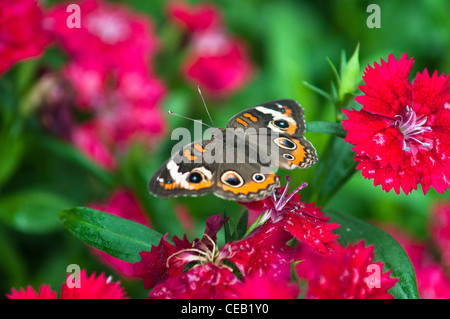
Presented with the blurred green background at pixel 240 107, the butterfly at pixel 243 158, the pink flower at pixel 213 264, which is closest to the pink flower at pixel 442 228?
the blurred green background at pixel 240 107

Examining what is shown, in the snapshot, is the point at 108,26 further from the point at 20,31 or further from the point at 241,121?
the point at 241,121

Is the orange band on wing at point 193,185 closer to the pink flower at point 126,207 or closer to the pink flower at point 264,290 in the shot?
the pink flower at point 264,290

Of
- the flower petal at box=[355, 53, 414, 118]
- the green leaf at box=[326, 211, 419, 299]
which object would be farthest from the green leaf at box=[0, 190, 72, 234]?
the flower petal at box=[355, 53, 414, 118]

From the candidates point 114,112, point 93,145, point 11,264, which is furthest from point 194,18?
point 11,264

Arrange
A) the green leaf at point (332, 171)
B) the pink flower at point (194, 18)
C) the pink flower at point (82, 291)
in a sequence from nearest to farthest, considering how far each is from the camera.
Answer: the pink flower at point (82, 291), the green leaf at point (332, 171), the pink flower at point (194, 18)

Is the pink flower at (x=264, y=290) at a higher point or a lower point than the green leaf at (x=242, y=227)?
lower

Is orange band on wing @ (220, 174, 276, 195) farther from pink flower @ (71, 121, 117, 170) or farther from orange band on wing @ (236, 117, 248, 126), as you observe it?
pink flower @ (71, 121, 117, 170)
